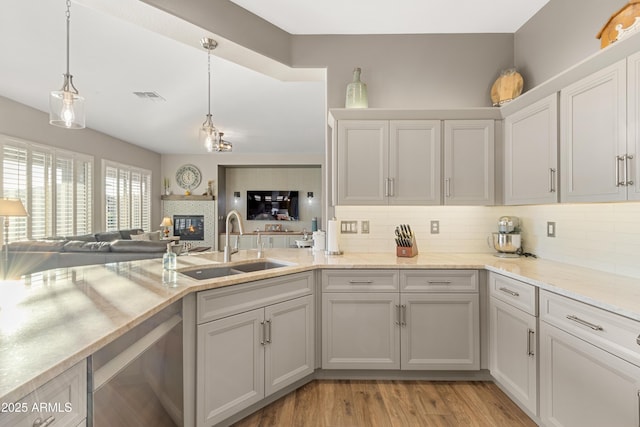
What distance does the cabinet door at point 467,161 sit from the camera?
2.55 m

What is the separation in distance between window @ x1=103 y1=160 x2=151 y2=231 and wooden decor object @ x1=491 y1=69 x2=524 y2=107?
6787 millimetres

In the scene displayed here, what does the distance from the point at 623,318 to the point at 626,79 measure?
1.17m

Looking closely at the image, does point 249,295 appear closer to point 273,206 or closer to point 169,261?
point 169,261

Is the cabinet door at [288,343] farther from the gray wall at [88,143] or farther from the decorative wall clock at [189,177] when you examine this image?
the decorative wall clock at [189,177]

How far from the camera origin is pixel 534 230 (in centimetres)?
254

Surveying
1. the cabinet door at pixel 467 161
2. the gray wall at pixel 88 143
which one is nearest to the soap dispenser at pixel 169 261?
the cabinet door at pixel 467 161

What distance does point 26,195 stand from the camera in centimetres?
440

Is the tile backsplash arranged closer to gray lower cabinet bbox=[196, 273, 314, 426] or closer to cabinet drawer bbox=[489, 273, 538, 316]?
cabinet drawer bbox=[489, 273, 538, 316]

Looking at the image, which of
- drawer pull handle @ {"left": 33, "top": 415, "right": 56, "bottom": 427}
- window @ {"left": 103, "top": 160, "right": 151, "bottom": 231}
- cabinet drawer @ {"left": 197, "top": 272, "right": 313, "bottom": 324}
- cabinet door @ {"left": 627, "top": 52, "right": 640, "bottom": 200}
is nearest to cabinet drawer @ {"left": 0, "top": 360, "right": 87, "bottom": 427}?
drawer pull handle @ {"left": 33, "top": 415, "right": 56, "bottom": 427}

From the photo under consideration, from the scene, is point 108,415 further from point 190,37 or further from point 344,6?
point 344,6

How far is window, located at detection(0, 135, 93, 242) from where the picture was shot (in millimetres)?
4215

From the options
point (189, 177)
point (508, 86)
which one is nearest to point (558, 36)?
point (508, 86)

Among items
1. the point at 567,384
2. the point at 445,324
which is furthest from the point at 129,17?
the point at 567,384

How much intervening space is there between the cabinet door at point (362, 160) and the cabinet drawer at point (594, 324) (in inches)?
51.4
